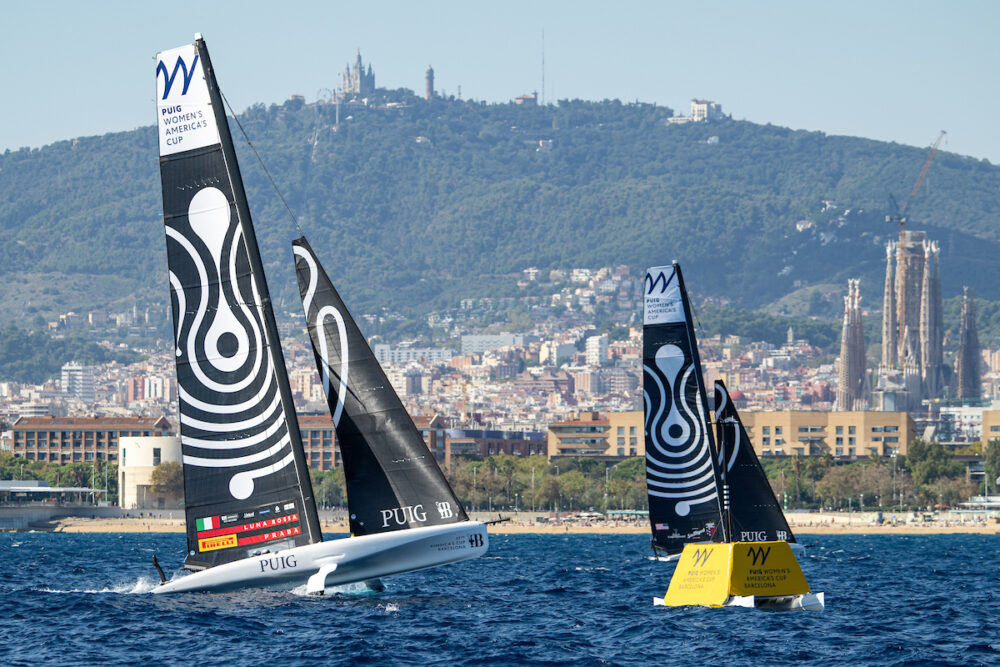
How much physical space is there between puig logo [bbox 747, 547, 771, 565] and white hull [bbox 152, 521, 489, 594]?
185 inches

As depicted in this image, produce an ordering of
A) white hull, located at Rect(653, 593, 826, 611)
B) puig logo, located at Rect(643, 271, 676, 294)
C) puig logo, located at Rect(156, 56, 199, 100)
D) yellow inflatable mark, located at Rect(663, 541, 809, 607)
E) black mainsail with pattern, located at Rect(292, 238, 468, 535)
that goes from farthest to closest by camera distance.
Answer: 1. puig logo, located at Rect(643, 271, 676, 294)
2. white hull, located at Rect(653, 593, 826, 611)
3. yellow inflatable mark, located at Rect(663, 541, 809, 607)
4. black mainsail with pattern, located at Rect(292, 238, 468, 535)
5. puig logo, located at Rect(156, 56, 199, 100)

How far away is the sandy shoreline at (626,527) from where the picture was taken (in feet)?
400

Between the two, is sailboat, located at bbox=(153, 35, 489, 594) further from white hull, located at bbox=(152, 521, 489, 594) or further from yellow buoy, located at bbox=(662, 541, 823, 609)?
yellow buoy, located at bbox=(662, 541, 823, 609)

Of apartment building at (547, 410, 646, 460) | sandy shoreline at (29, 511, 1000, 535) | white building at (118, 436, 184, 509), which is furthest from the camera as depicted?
apartment building at (547, 410, 646, 460)

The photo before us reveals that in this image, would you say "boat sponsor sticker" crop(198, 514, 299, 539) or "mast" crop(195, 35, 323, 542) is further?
"boat sponsor sticker" crop(198, 514, 299, 539)

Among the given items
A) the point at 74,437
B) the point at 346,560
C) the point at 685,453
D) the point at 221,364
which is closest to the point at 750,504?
the point at 685,453

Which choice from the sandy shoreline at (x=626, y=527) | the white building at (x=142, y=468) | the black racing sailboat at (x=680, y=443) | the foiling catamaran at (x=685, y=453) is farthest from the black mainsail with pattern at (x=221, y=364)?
the white building at (x=142, y=468)

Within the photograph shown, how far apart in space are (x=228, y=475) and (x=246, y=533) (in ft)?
3.12

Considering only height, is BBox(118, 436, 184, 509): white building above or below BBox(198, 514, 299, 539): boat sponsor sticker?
above

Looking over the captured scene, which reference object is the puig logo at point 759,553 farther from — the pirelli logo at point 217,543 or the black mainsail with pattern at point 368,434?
the pirelli logo at point 217,543

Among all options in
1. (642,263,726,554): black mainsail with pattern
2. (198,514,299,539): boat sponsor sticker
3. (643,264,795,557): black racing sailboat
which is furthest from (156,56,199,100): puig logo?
(642,263,726,554): black mainsail with pattern

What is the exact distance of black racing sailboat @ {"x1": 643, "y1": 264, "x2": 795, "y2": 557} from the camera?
122 feet

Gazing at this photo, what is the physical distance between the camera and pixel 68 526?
408ft

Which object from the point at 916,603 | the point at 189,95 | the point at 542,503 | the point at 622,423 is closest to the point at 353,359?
the point at 189,95
